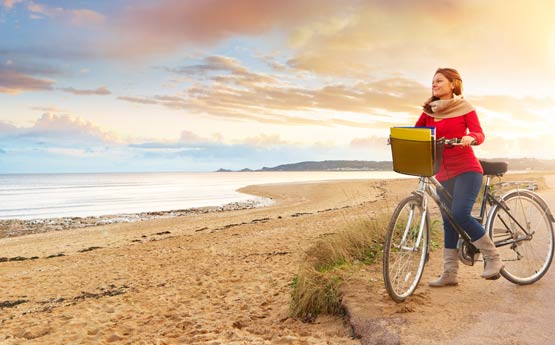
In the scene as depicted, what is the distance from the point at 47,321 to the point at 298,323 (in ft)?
15.5

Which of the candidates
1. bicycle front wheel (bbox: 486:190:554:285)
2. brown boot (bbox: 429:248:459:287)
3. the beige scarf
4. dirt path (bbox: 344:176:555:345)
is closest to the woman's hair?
the beige scarf

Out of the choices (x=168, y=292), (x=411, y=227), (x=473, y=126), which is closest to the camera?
(x=473, y=126)

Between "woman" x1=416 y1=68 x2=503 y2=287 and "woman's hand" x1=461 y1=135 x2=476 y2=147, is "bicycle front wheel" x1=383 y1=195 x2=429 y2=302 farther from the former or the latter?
"woman's hand" x1=461 y1=135 x2=476 y2=147

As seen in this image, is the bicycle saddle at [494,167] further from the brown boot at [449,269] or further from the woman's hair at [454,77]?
the brown boot at [449,269]

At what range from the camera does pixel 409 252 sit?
5004 mm

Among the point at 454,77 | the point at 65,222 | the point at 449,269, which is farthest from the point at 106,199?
the point at 454,77

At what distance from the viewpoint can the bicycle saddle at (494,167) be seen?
522 centimetres

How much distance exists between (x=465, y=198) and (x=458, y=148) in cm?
56

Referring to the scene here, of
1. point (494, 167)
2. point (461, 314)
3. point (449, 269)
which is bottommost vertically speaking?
point (461, 314)

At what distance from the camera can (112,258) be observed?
13.9 metres

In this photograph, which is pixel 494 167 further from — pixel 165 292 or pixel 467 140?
pixel 165 292

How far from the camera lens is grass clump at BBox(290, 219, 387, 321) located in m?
5.73

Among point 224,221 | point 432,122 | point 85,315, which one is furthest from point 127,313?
point 224,221

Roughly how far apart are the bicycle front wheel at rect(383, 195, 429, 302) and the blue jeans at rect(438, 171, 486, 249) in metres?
0.34
